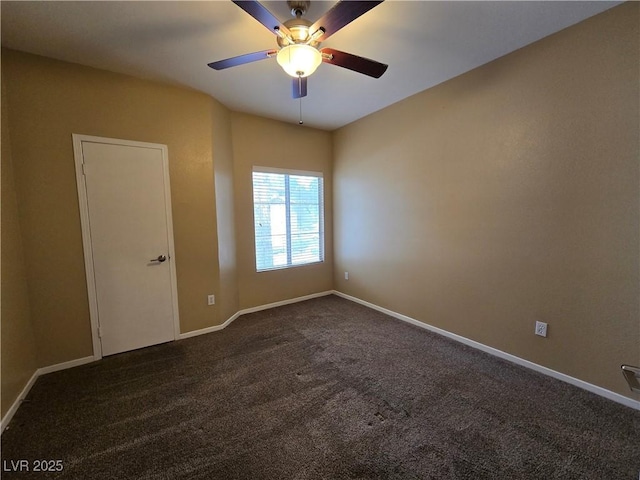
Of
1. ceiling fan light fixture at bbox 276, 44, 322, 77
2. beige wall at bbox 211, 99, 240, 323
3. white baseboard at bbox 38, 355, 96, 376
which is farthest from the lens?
beige wall at bbox 211, 99, 240, 323

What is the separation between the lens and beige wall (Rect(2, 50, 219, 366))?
7.09ft

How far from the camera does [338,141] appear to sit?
4152mm

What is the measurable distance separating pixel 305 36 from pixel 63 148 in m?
2.27

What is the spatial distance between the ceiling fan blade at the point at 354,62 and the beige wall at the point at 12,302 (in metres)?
2.54

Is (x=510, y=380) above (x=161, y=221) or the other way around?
the other way around

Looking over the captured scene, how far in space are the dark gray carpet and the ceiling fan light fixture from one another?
224 centimetres

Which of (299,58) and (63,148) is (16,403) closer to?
(63,148)

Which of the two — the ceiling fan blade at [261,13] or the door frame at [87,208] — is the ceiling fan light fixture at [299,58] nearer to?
the ceiling fan blade at [261,13]

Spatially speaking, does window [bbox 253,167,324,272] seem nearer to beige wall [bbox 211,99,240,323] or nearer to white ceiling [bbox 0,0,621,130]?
beige wall [bbox 211,99,240,323]

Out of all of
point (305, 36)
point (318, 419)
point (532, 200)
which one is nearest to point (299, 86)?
point (305, 36)

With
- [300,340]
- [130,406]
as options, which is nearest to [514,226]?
[300,340]

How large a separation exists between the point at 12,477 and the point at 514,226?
3692 mm

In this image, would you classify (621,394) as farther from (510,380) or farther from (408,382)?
(408,382)

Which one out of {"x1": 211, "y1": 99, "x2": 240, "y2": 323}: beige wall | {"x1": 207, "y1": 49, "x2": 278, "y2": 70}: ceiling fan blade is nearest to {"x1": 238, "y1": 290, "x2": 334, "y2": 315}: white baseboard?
{"x1": 211, "y1": 99, "x2": 240, "y2": 323}: beige wall
